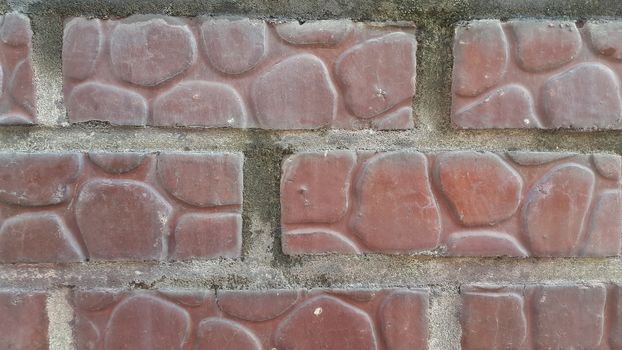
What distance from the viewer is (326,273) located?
466 millimetres

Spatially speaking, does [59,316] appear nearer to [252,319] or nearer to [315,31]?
[252,319]

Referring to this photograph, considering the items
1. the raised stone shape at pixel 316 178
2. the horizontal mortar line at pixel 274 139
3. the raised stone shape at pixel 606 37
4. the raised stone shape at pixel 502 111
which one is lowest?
the raised stone shape at pixel 316 178

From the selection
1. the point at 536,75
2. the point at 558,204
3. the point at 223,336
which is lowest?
the point at 223,336

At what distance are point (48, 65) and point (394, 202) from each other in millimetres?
289

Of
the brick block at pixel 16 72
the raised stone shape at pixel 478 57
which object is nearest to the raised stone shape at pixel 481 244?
the raised stone shape at pixel 478 57

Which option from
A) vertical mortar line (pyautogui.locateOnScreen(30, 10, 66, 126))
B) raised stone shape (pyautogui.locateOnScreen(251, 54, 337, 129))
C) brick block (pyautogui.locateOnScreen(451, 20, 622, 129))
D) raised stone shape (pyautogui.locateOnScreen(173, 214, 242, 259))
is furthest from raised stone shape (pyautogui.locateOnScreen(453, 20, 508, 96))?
vertical mortar line (pyautogui.locateOnScreen(30, 10, 66, 126))

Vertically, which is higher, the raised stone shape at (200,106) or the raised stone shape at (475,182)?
the raised stone shape at (200,106)

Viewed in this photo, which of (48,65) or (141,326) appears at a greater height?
(48,65)

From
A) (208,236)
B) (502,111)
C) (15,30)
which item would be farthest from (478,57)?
(15,30)

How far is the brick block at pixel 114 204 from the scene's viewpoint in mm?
449

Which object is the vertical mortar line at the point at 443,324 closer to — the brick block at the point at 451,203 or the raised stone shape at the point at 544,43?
the brick block at the point at 451,203

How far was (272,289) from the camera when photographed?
0.46m

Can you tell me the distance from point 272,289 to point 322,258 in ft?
0.15

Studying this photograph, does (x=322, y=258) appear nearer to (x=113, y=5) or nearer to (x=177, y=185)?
(x=177, y=185)
